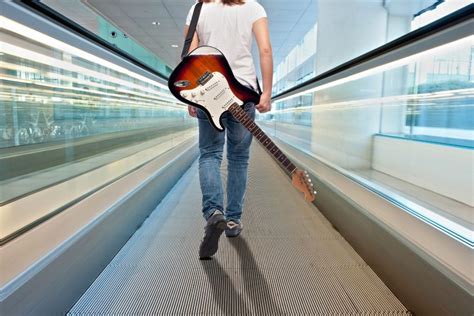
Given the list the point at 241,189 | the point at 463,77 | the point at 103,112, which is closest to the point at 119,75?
the point at 103,112

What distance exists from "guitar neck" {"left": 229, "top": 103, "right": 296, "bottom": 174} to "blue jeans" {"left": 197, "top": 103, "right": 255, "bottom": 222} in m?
0.07

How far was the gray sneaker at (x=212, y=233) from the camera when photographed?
1.78 m

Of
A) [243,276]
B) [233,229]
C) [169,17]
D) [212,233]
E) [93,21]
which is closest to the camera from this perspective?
[243,276]

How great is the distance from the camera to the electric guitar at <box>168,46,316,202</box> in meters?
1.78

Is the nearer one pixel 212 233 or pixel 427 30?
pixel 427 30

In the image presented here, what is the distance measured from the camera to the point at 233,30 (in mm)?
1914

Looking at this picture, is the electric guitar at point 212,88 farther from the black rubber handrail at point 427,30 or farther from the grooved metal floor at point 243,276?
the black rubber handrail at point 427,30

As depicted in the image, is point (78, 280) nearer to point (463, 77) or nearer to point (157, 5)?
point (463, 77)

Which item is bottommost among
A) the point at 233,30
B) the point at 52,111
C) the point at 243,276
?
the point at 243,276

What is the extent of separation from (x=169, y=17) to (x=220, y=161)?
934 centimetres

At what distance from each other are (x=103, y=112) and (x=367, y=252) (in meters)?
1.92

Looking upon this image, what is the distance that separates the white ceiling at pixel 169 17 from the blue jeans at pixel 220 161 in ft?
25.0

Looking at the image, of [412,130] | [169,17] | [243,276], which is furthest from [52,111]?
[169,17]

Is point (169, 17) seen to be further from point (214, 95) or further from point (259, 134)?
point (259, 134)
